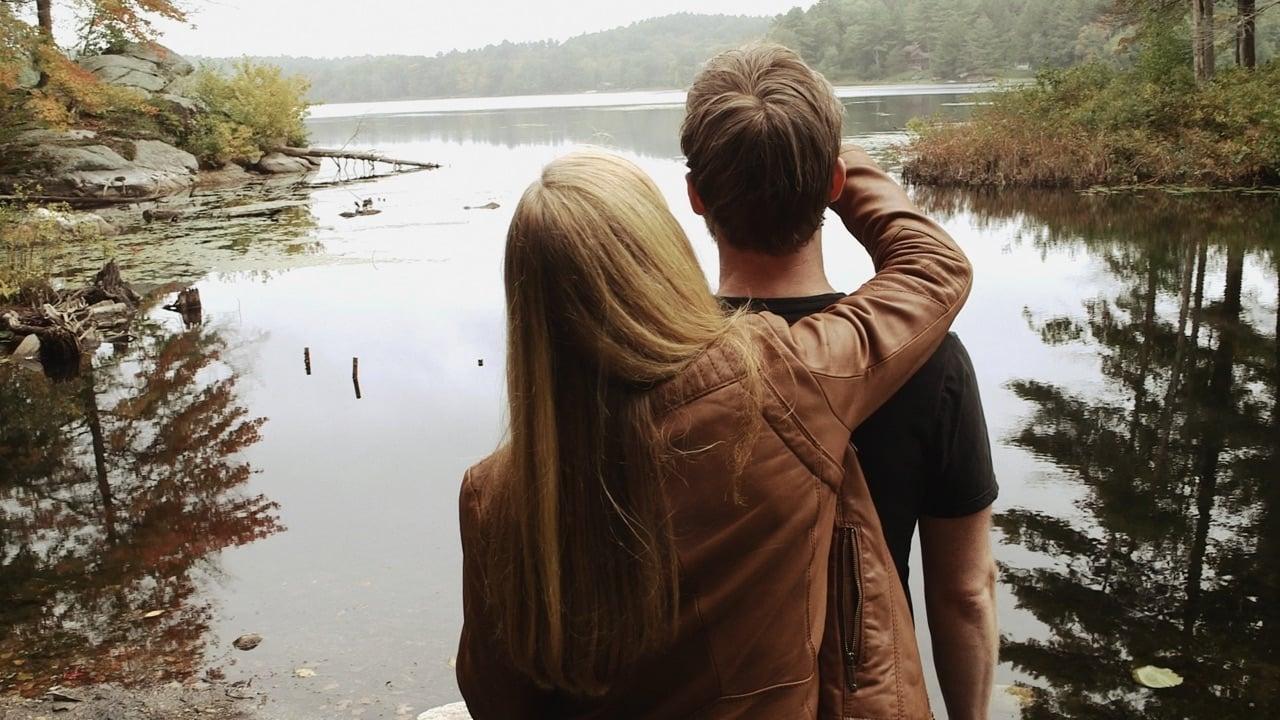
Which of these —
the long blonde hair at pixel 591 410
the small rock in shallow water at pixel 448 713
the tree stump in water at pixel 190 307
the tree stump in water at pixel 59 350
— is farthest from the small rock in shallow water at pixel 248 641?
the tree stump in water at pixel 190 307

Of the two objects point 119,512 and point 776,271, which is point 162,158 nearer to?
point 119,512

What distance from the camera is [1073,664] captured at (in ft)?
14.5

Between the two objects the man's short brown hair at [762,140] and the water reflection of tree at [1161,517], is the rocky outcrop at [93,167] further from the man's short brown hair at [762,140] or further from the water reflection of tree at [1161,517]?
the man's short brown hair at [762,140]

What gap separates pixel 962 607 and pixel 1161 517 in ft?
15.5

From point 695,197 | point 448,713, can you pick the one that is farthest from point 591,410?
point 448,713

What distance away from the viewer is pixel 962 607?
178 cm

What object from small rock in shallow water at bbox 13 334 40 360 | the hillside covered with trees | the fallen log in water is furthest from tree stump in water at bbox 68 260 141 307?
the hillside covered with trees

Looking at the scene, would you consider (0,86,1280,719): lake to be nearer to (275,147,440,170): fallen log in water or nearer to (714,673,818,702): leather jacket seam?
(714,673,818,702): leather jacket seam

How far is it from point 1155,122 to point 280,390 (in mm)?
17959

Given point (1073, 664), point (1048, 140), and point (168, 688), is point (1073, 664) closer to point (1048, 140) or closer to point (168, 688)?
point (168, 688)

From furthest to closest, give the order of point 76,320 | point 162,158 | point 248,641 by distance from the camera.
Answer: point 162,158
point 76,320
point 248,641

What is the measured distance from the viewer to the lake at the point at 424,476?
4570 mm

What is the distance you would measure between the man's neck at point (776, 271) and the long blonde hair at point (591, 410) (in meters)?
0.24

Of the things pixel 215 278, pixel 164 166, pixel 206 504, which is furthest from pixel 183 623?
pixel 164 166
